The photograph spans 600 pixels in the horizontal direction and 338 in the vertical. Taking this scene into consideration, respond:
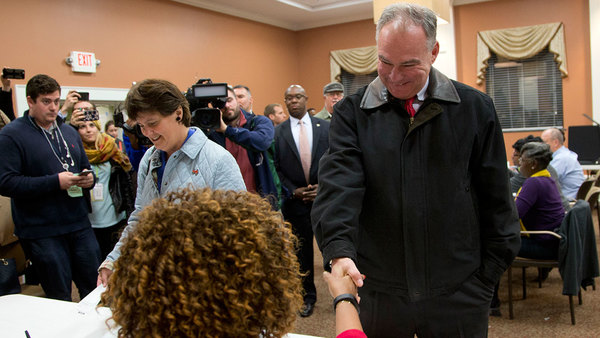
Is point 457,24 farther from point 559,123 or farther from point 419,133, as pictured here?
point 419,133

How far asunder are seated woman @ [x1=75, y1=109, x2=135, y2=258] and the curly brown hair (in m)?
2.90

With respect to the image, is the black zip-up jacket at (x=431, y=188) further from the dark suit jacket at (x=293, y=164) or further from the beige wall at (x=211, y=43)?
the beige wall at (x=211, y=43)

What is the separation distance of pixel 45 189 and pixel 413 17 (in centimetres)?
229

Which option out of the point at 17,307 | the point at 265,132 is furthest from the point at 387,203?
the point at 265,132

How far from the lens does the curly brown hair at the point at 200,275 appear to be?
780 mm

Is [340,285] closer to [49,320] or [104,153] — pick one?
[49,320]

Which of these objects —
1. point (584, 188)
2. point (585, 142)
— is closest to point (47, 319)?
point (584, 188)

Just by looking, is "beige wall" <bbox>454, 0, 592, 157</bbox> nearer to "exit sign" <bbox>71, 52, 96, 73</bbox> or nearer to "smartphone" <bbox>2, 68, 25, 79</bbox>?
"exit sign" <bbox>71, 52, 96, 73</bbox>

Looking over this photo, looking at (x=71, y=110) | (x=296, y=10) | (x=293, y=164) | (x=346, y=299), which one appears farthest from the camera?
(x=296, y=10)

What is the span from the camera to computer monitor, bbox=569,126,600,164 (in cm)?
676

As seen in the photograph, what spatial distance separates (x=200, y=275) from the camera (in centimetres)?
78

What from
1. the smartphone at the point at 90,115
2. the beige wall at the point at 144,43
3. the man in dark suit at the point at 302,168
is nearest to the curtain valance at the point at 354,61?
the beige wall at the point at 144,43

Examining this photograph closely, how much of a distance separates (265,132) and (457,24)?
22.7ft

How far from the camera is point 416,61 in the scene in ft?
4.63
